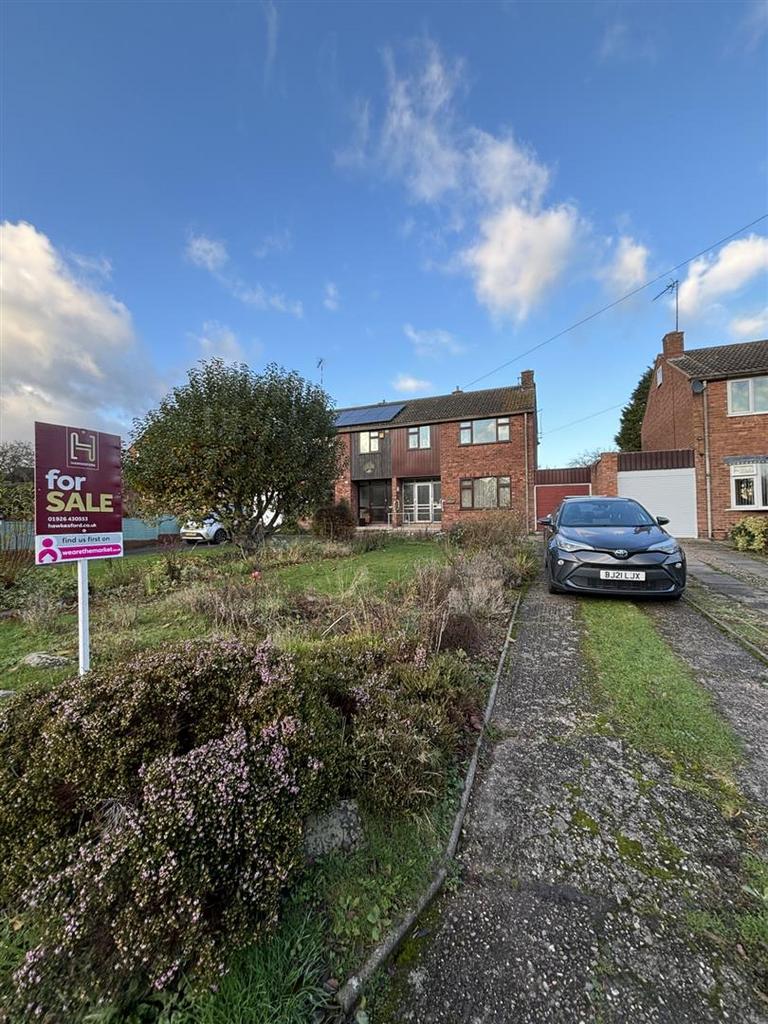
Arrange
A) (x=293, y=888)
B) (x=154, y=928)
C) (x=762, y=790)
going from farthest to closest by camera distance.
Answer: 1. (x=762, y=790)
2. (x=293, y=888)
3. (x=154, y=928)

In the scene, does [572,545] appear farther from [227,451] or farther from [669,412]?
[669,412]

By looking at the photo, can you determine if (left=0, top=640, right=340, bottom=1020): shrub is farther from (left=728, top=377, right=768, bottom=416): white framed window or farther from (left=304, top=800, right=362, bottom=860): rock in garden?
(left=728, top=377, right=768, bottom=416): white framed window

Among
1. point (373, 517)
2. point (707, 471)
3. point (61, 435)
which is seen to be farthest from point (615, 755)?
point (373, 517)

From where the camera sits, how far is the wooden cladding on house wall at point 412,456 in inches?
877

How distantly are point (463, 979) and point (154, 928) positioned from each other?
0.99 m

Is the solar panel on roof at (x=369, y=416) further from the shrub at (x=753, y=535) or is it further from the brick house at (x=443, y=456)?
the shrub at (x=753, y=535)

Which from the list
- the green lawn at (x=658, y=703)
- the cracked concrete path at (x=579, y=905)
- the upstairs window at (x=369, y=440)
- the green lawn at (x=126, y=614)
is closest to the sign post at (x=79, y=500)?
the green lawn at (x=126, y=614)

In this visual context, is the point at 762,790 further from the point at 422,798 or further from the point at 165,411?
the point at 165,411

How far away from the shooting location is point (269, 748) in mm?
1621

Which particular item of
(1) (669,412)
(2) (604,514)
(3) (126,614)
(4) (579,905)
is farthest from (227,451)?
(1) (669,412)

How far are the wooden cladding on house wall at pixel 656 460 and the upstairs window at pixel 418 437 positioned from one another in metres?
9.26

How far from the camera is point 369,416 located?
24.5m

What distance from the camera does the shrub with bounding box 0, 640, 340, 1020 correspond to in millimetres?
1174

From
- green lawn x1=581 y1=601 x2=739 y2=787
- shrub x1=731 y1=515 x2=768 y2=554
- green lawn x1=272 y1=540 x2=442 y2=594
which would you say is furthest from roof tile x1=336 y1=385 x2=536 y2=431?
green lawn x1=581 y1=601 x2=739 y2=787
